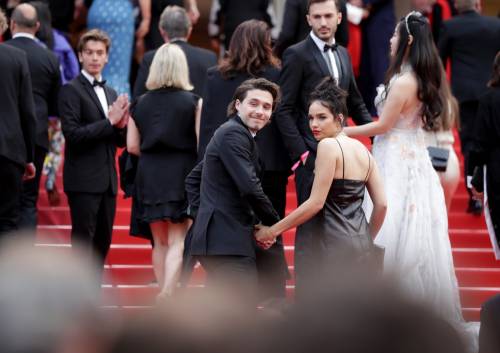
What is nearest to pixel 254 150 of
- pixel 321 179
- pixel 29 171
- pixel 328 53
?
pixel 321 179

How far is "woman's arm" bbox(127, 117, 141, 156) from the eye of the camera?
7.73m

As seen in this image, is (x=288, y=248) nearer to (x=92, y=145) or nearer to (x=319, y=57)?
(x=92, y=145)

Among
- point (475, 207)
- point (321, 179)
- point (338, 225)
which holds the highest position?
point (321, 179)

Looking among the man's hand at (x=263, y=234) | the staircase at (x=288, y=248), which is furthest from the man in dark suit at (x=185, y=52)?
the man's hand at (x=263, y=234)

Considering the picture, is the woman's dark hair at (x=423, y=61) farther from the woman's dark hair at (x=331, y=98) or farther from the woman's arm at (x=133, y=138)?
the woman's arm at (x=133, y=138)

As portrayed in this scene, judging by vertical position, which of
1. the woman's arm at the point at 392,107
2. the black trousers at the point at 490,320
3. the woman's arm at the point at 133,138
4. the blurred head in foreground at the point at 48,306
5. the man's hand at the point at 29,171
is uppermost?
the blurred head in foreground at the point at 48,306

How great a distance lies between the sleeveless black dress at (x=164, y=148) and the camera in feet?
24.8

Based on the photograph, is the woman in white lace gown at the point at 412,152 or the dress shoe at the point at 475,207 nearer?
the woman in white lace gown at the point at 412,152

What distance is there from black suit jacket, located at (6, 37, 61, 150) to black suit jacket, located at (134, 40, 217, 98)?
63cm

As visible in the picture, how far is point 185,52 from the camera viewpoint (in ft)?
28.1

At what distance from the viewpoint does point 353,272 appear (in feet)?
3.91

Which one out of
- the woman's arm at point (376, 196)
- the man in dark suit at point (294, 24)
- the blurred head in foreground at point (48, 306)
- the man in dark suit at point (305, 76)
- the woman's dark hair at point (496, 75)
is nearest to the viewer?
the blurred head in foreground at point (48, 306)

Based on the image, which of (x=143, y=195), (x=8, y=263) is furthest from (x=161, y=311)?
(x=143, y=195)

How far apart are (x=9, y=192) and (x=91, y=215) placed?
0.63 m
